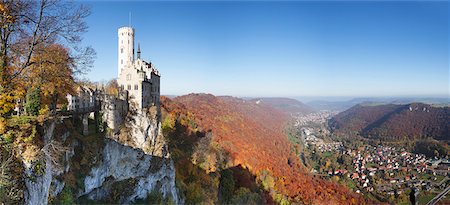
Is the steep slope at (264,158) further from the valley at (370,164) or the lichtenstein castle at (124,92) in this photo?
the lichtenstein castle at (124,92)

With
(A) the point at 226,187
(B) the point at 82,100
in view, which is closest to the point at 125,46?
(B) the point at 82,100

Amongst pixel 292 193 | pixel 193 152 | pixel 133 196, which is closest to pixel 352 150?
pixel 292 193

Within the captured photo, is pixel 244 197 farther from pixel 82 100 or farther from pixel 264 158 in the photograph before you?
pixel 264 158

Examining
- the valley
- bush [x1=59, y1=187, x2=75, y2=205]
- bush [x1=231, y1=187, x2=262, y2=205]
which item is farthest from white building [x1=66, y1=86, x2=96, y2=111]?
the valley

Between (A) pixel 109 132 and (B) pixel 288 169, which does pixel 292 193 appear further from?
(A) pixel 109 132

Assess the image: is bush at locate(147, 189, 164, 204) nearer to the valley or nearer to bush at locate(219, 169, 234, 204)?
bush at locate(219, 169, 234, 204)

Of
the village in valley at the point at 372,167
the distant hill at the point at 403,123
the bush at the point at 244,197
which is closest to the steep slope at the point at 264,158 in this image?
the village in valley at the point at 372,167
